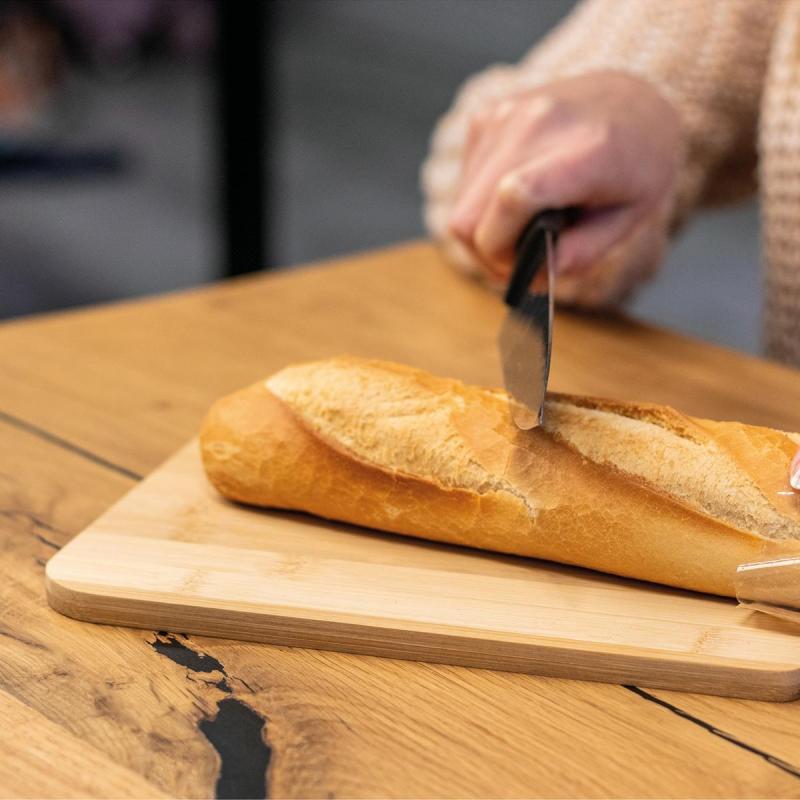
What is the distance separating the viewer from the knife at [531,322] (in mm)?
662

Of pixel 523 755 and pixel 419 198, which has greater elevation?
pixel 523 755

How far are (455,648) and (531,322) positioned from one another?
0.28 meters

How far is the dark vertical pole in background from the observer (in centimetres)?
226

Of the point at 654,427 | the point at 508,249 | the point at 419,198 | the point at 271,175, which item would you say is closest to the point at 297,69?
the point at 419,198

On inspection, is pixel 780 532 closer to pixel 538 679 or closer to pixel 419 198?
pixel 538 679

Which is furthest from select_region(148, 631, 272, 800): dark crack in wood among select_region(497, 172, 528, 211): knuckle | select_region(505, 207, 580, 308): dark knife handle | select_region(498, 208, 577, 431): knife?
select_region(497, 172, 528, 211): knuckle

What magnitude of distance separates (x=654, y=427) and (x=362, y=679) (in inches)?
10.5

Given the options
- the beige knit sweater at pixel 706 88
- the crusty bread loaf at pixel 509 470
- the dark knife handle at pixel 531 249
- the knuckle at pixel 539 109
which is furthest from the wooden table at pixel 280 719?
the beige knit sweater at pixel 706 88

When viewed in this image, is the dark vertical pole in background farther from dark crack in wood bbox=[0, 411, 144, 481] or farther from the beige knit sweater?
dark crack in wood bbox=[0, 411, 144, 481]

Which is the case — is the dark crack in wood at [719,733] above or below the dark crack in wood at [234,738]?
above

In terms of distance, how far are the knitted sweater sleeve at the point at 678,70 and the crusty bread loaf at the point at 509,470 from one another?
1.95 ft

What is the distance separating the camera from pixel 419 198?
3.46 m

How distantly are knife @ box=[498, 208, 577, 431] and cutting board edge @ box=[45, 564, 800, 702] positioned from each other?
0.15m

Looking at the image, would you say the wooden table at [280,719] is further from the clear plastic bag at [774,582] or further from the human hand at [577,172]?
the human hand at [577,172]
